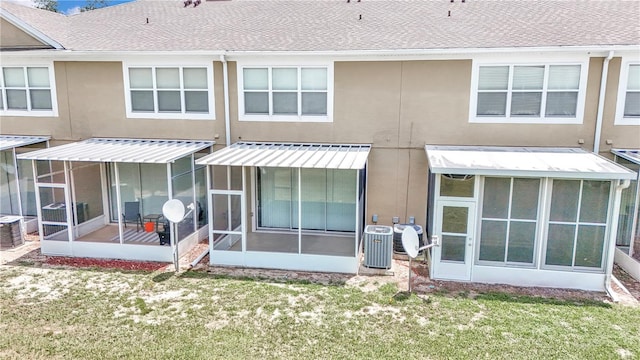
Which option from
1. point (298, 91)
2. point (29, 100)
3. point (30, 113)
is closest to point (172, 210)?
point (298, 91)

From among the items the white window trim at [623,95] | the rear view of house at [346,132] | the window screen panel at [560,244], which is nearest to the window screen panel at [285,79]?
the rear view of house at [346,132]

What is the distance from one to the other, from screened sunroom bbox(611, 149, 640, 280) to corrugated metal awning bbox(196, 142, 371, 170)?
8117 millimetres

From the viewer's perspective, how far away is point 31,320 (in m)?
9.43

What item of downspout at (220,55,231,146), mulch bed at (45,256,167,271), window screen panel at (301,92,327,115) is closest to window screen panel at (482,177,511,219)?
window screen panel at (301,92,327,115)

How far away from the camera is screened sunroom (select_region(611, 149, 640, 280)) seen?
12477 millimetres

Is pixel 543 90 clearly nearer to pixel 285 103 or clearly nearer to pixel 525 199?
pixel 525 199

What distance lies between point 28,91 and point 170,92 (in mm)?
6005

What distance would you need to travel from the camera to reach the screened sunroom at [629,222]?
1248cm

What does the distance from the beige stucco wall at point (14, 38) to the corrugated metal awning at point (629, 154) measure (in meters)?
20.7

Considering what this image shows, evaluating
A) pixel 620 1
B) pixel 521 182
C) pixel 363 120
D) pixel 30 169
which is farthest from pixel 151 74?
pixel 620 1

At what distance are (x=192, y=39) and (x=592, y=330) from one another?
624 inches

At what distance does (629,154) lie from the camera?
12.8 m

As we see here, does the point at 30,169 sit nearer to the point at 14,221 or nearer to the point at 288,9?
the point at 14,221

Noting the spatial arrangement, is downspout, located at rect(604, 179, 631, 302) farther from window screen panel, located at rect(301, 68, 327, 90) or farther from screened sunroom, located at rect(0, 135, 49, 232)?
screened sunroom, located at rect(0, 135, 49, 232)
